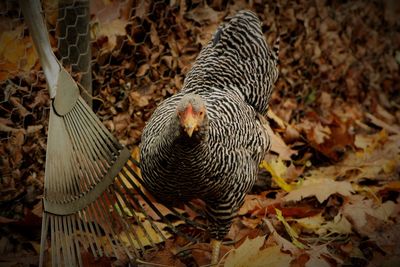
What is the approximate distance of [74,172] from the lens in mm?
2273

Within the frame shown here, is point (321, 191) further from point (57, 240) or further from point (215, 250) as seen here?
point (57, 240)

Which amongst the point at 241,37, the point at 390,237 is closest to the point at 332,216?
the point at 390,237

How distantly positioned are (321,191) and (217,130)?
2.90 feet

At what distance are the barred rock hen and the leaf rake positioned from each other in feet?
0.71

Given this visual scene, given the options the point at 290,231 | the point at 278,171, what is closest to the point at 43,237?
the point at 290,231

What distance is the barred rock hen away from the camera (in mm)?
2162

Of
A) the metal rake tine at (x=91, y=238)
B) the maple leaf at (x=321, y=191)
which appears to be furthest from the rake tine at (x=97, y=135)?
the maple leaf at (x=321, y=191)

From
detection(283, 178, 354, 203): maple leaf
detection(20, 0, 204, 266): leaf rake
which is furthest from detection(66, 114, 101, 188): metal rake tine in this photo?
detection(283, 178, 354, 203): maple leaf

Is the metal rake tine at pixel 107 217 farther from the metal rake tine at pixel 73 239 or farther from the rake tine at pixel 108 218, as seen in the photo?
the metal rake tine at pixel 73 239

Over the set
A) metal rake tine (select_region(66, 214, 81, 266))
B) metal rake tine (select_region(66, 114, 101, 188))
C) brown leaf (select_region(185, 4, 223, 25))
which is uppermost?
brown leaf (select_region(185, 4, 223, 25))

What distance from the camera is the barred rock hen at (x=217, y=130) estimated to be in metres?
2.16

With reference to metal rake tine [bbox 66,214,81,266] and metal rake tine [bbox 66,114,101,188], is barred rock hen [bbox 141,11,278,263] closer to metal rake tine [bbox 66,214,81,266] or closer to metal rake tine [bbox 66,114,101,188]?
metal rake tine [bbox 66,114,101,188]

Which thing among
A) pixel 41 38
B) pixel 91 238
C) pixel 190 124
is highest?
pixel 41 38

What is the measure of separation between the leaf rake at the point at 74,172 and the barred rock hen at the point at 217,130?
0.22m
